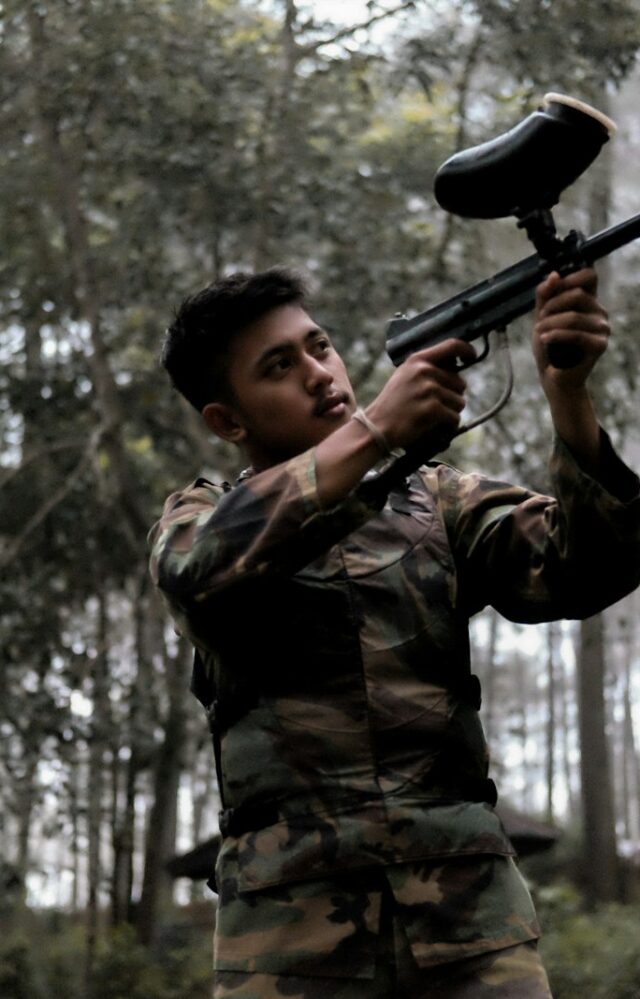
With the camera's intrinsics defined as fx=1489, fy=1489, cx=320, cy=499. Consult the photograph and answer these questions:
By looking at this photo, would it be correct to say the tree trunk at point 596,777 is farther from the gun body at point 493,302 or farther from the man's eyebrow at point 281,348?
the gun body at point 493,302

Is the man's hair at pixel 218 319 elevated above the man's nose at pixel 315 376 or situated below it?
above

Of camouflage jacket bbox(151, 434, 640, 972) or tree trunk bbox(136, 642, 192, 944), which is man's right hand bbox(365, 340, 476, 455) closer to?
camouflage jacket bbox(151, 434, 640, 972)

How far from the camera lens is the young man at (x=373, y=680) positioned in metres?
2.12

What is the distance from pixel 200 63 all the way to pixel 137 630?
171 inches

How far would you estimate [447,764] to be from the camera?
89.4 inches

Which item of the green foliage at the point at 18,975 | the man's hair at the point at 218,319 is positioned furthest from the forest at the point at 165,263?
the man's hair at the point at 218,319

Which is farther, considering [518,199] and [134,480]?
[134,480]

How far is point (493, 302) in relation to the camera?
6.96 feet

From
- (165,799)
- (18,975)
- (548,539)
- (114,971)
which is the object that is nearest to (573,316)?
(548,539)

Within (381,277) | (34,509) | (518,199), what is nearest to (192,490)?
(518,199)

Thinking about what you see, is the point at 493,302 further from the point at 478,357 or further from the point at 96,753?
the point at 96,753

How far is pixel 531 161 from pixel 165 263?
8581 mm

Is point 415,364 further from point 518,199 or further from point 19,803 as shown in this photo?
point 19,803

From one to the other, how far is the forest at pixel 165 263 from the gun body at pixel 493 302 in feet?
22.8
